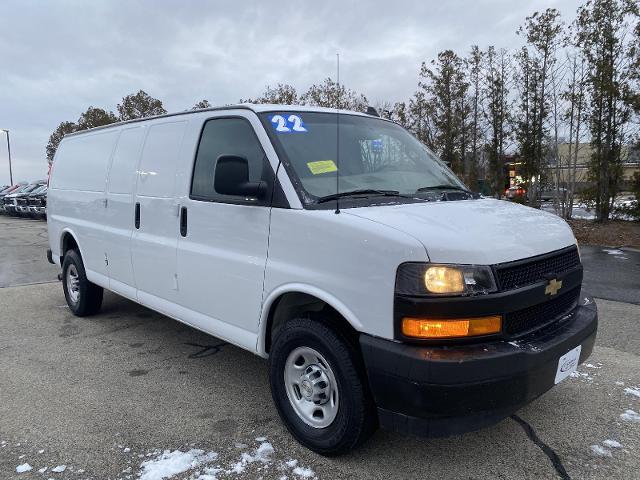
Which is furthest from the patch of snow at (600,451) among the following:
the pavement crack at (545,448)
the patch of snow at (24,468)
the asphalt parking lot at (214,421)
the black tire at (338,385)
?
the patch of snow at (24,468)

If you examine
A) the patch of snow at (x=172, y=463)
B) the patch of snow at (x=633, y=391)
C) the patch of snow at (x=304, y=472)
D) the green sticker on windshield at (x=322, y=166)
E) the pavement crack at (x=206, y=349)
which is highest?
the green sticker on windshield at (x=322, y=166)

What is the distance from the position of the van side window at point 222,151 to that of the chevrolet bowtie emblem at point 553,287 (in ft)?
5.78

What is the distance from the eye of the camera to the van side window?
11.2ft

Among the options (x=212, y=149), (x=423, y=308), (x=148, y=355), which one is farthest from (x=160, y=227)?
(x=423, y=308)

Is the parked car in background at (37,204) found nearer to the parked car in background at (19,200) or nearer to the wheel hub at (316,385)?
the parked car in background at (19,200)

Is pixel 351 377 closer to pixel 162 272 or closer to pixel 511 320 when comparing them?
pixel 511 320

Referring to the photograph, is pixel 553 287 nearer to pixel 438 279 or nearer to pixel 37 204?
pixel 438 279

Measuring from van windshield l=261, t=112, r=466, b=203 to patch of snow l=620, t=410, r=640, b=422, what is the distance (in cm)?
188

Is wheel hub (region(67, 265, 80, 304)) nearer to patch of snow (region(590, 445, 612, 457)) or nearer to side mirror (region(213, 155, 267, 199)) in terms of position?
side mirror (region(213, 155, 267, 199))

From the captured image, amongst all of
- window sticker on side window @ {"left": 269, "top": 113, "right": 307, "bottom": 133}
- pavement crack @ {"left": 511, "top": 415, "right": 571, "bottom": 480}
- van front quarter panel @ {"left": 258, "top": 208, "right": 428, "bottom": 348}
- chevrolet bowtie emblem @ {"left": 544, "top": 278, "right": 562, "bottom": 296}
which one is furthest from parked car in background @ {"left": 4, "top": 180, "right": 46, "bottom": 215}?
chevrolet bowtie emblem @ {"left": 544, "top": 278, "right": 562, "bottom": 296}

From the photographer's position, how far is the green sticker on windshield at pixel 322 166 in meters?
3.27

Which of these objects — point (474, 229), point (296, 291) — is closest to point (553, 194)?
point (474, 229)

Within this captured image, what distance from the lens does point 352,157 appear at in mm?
3541

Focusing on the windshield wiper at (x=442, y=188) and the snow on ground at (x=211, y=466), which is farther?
the windshield wiper at (x=442, y=188)
